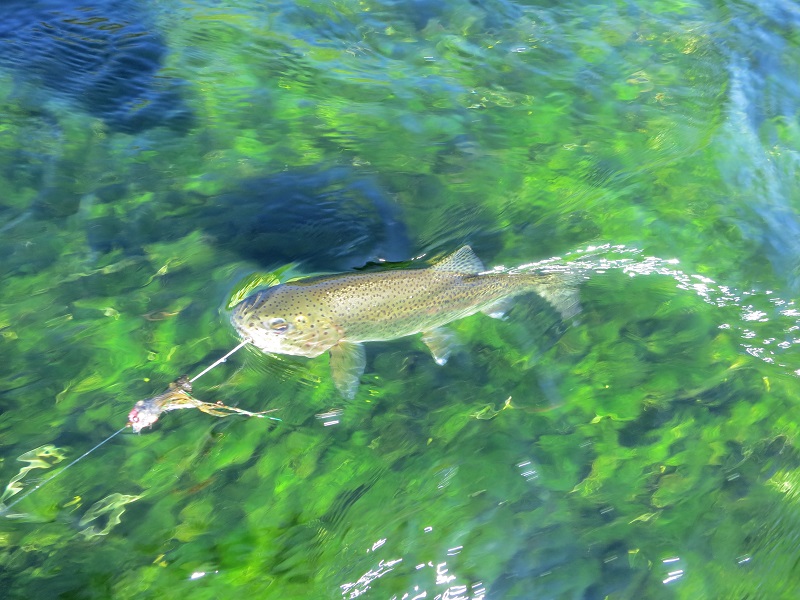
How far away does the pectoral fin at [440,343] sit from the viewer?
5.43m

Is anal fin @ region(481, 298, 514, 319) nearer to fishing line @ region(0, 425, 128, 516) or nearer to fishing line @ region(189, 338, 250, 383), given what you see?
fishing line @ region(189, 338, 250, 383)

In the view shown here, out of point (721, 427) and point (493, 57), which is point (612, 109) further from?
point (721, 427)

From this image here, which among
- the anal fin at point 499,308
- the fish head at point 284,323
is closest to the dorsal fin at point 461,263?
the anal fin at point 499,308

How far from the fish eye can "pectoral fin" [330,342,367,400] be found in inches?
17.0

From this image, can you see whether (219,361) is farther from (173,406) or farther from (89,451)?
(89,451)

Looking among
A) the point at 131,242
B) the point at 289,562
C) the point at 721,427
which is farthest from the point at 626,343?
the point at 131,242

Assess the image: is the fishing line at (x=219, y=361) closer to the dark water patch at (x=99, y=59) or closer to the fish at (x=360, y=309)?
the fish at (x=360, y=309)

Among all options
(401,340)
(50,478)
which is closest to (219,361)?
(50,478)

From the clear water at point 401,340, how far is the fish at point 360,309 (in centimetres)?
17

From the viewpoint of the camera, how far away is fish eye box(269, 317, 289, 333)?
497 cm

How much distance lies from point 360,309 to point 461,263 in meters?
1.01

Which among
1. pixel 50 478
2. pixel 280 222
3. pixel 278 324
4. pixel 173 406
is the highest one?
pixel 280 222

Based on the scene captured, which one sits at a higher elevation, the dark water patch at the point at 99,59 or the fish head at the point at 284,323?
the dark water patch at the point at 99,59

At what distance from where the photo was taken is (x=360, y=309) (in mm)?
5152
